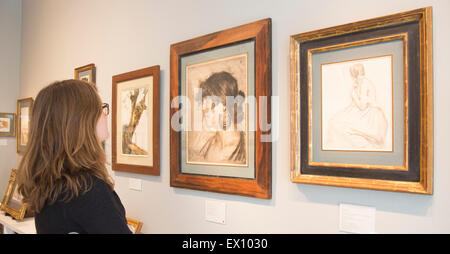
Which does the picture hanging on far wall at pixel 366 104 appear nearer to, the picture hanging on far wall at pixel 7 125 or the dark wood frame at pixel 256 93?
the dark wood frame at pixel 256 93

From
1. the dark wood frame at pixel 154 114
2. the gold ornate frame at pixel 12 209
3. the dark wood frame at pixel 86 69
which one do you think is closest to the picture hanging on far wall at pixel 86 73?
the dark wood frame at pixel 86 69

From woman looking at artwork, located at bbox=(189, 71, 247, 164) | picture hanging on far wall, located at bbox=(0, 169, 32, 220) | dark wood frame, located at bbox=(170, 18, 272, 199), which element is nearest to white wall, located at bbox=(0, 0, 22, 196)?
picture hanging on far wall, located at bbox=(0, 169, 32, 220)

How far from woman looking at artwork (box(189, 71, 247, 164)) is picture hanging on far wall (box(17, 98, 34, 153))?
8.65ft

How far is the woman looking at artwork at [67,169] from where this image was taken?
1101 millimetres

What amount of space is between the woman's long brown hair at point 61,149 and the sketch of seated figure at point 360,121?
93 centimetres

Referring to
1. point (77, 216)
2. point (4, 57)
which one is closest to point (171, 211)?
point (77, 216)

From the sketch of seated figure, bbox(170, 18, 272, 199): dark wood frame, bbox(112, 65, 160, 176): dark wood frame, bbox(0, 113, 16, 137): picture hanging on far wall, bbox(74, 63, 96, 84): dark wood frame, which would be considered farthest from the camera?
bbox(0, 113, 16, 137): picture hanging on far wall

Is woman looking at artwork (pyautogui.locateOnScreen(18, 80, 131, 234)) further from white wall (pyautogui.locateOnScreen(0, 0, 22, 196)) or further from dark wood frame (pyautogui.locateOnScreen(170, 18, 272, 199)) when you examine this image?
white wall (pyautogui.locateOnScreen(0, 0, 22, 196))

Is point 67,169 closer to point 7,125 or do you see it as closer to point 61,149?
point 61,149

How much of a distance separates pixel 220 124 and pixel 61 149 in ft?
2.71

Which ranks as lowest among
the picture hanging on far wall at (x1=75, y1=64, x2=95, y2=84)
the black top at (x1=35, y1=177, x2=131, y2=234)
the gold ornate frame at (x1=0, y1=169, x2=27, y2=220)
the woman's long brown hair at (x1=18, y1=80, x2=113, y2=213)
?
the gold ornate frame at (x1=0, y1=169, x2=27, y2=220)

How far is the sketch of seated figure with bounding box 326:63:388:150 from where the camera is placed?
1255 millimetres

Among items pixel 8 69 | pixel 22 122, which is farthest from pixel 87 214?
pixel 8 69

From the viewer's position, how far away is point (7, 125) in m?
3.79
